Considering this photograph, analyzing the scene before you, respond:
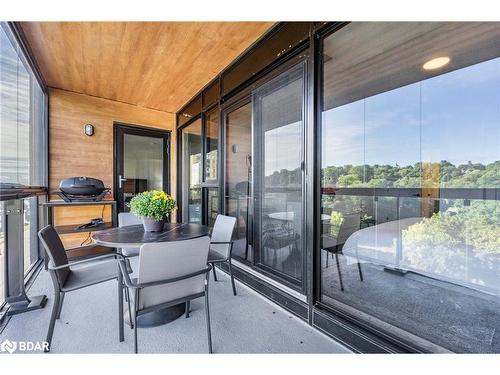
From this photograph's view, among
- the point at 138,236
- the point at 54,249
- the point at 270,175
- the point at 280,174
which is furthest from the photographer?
the point at 270,175

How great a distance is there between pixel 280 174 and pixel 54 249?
199 cm

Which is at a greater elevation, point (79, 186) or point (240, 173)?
point (240, 173)

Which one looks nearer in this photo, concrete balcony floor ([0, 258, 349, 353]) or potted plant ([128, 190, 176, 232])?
concrete balcony floor ([0, 258, 349, 353])

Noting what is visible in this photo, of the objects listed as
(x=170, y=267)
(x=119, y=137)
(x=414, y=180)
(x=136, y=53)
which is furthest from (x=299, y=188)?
(x=119, y=137)

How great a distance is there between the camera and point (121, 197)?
14.3ft

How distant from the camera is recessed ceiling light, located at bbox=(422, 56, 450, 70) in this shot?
7.77 ft

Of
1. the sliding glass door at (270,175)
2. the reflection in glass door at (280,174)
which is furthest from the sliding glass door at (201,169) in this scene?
the reflection in glass door at (280,174)

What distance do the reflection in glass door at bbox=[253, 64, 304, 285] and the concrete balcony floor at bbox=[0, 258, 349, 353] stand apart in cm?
45

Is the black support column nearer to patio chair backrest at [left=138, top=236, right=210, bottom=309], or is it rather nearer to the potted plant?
the potted plant

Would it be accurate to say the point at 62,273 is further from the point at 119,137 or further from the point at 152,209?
the point at 119,137

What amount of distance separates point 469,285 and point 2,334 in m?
4.37

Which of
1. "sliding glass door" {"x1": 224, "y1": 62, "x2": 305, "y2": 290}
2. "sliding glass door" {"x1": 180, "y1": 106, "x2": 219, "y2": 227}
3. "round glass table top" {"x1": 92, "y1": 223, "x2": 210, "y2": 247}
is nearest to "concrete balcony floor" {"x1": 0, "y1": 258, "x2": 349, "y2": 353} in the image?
"sliding glass door" {"x1": 224, "y1": 62, "x2": 305, "y2": 290}

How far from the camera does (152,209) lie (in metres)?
2.15

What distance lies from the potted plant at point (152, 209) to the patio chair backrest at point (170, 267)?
0.85 m
